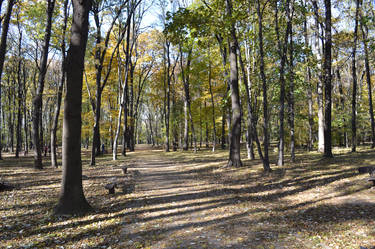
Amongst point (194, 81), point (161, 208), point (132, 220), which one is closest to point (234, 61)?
point (161, 208)

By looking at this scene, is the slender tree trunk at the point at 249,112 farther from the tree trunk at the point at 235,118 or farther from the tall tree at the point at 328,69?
the tall tree at the point at 328,69

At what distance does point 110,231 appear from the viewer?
5543 millimetres

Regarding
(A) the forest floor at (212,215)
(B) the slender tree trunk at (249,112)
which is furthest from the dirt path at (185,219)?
(B) the slender tree trunk at (249,112)

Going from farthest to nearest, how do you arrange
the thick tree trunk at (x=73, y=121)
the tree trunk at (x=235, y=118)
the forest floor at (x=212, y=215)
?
the tree trunk at (x=235, y=118) < the thick tree trunk at (x=73, y=121) < the forest floor at (x=212, y=215)

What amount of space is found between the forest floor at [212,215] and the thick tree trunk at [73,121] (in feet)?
1.69

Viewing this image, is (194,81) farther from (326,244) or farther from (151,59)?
(326,244)

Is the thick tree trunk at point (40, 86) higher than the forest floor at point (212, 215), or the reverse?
the thick tree trunk at point (40, 86)

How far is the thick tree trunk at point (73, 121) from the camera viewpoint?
642cm

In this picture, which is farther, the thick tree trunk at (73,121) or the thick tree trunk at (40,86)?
the thick tree trunk at (40,86)

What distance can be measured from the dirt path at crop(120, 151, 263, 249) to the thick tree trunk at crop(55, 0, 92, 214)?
169 cm

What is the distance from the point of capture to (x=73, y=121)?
6.46 m

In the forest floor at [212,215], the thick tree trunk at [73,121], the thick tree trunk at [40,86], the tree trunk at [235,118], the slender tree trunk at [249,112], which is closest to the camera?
the forest floor at [212,215]

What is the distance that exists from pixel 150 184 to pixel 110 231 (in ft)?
16.6

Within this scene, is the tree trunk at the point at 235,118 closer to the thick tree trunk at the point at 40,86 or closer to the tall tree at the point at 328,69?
the tall tree at the point at 328,69
